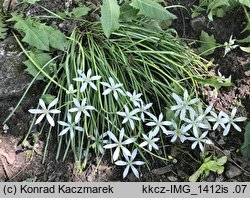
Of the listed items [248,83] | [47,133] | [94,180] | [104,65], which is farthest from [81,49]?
[248,83]

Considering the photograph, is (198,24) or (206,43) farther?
(198,24)

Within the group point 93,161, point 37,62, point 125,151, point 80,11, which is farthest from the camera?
point 80,11

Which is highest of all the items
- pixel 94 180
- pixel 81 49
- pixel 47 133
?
pixel 81 49

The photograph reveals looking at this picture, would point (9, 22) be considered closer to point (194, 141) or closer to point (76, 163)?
point (76, 163)

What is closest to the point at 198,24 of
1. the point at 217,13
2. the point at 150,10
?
the point at 217,13

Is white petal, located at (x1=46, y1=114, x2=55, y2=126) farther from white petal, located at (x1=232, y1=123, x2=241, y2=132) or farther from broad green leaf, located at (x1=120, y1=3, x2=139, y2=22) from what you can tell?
white petal, located at (x1=232, y1=123, x2=241, y2=132)

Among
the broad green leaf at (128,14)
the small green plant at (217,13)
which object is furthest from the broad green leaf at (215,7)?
the broad green leaf at (128,14)

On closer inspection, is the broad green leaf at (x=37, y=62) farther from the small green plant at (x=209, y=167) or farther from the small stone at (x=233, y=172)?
the small stone at (x=233, y=172)

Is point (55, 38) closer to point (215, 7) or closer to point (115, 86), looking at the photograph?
point (115, 86)
